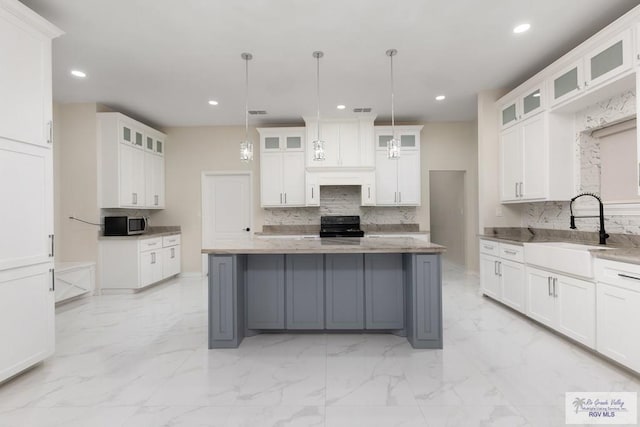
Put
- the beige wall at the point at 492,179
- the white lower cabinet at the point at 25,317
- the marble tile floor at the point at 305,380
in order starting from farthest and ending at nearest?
the beige wall at the point at 492,179
the white lower cabinet at the point at 25,317
the marble tile floor at the point at 305,380

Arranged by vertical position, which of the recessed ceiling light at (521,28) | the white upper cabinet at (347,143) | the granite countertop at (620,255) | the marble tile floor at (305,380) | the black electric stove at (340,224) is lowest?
the marble tile floor at (305,380)

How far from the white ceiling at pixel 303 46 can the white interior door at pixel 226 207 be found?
157 centimetres

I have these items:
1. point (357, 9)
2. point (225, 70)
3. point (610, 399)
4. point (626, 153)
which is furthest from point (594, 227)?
Result: point (225, 70)

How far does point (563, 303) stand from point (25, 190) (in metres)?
4.41

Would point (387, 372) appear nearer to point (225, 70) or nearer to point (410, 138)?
point (225, 70)

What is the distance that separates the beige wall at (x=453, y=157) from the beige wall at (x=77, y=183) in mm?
5338

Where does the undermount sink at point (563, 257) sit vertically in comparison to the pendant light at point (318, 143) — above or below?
below

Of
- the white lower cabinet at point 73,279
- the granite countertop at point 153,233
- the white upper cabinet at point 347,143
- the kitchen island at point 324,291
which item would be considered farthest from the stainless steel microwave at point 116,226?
the white upper cabinet at point 347,143

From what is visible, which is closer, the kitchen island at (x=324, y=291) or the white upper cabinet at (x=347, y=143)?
the kitchen island at (x=324, y=291)

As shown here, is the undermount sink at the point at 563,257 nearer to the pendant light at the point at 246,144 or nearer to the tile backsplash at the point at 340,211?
the tile backsplash at the point at 340,211

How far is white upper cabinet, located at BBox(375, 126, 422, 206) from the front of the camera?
5.37 metres

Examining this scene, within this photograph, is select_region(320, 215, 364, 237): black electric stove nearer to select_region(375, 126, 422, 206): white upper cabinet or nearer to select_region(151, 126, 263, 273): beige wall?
select_region(375, 126, 422, 206): white upper cabinet

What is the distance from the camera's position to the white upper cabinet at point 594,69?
2.48 meters

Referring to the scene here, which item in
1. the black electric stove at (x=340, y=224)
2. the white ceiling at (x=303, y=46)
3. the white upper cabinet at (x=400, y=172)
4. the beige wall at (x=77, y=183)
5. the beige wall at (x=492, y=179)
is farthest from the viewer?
the black electric stove at (x=340, y=224)
